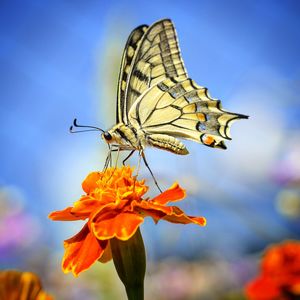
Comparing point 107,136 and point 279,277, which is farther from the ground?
point 107,136

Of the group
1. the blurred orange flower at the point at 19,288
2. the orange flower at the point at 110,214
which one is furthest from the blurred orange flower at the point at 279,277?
the blurred orange flower at the point at 19,288

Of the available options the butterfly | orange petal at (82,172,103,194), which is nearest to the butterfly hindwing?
the butterfly

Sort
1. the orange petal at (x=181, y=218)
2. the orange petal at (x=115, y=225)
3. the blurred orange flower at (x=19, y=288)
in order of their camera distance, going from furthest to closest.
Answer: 1. the orange petal at (x=181, y=218)
2. the orange petal at (x=115, y=225)
3. the blurred orange flower at (x=19, y=288)

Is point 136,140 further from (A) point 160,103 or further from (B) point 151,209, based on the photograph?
(B) point 151,209

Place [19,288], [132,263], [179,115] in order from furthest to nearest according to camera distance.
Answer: [179,115] → [132,263] → [19,288]

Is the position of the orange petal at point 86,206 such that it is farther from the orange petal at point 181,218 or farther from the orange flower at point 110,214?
the orange petal at point 181,218

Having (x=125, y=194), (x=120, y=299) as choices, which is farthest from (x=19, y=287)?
(x=120, y=299)

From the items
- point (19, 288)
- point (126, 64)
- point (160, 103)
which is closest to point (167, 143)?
point (160, 103)
